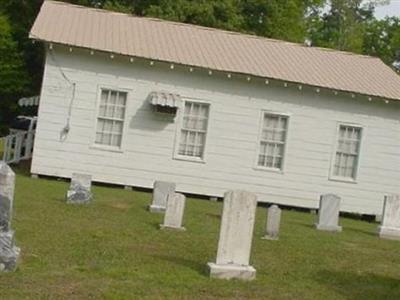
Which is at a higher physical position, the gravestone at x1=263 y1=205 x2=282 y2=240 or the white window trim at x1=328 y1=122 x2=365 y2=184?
the white window trim at x1=328 y1=122 x2=365 y2=184

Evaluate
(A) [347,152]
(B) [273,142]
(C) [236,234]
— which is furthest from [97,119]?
(C) [236,234]

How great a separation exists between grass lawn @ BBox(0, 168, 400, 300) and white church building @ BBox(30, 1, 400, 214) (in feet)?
15.6

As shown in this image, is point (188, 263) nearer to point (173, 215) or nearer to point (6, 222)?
point (6, 222)

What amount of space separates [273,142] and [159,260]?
12.0 metres

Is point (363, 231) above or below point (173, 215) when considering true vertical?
below

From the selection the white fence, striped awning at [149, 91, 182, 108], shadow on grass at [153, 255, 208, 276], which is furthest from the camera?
the white fence

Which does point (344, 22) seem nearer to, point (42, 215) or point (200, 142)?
point (200, 142)

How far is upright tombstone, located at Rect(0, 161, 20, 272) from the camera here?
782 cm

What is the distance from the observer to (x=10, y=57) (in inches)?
1597

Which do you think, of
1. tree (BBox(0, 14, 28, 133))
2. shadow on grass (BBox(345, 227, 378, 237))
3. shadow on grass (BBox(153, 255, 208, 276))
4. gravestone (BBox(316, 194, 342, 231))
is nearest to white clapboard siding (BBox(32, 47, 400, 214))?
shadow on grass (BBox(345, 227, 378, 237))

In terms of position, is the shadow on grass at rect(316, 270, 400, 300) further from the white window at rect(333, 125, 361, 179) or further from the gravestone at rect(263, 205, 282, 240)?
the white window at rect(333, 125, 361, 179)

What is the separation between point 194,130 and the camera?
2027 centimetres

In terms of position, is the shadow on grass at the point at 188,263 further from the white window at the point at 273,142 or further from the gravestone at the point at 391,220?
the white window at the point at 273,142

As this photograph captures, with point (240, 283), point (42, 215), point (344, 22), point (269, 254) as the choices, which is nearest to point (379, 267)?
point (269, 254)
